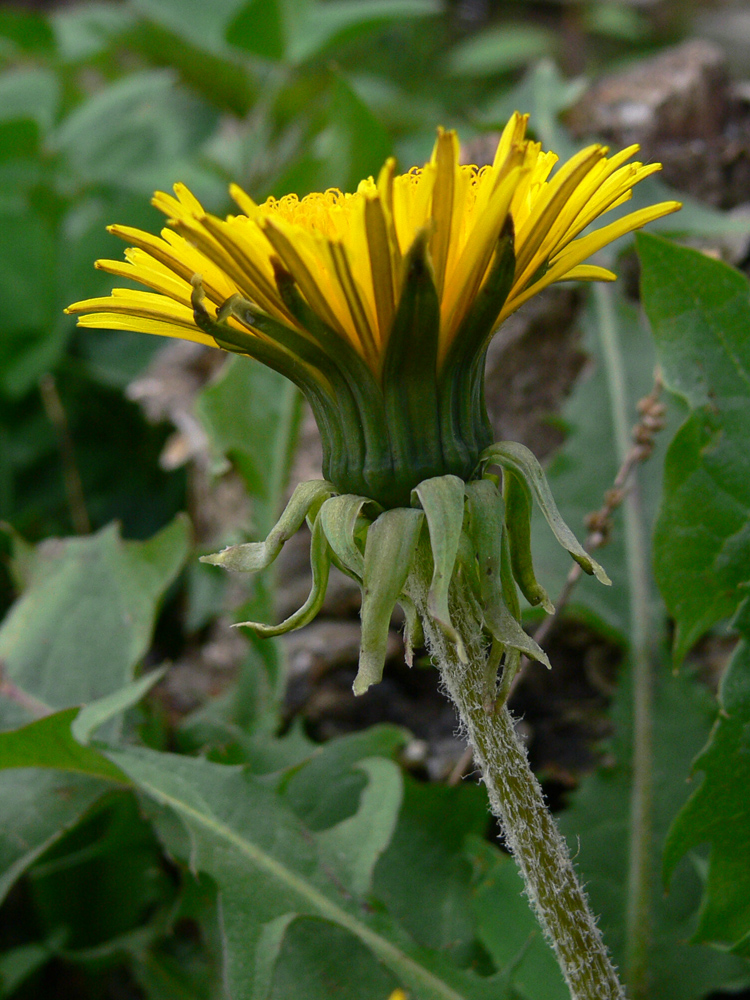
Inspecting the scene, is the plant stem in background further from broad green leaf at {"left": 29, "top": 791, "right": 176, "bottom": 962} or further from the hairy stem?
broad green leaf at {"left": 29, "top": 791, "right": 176, "bottom": 962}

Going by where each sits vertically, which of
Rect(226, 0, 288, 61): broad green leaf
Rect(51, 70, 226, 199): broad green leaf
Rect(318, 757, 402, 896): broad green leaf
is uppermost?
Rect(226, 0, 288, 61): broad green leaf

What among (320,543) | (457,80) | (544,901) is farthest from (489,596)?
(457,80)

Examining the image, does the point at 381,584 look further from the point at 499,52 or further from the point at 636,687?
the point at 499,52

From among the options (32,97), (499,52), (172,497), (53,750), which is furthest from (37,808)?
(499,52)

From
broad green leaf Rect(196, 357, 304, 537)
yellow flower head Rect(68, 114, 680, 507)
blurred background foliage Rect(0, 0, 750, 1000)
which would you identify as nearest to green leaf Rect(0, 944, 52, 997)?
blurred background foliage Rect(0, 0, 750, 1000)

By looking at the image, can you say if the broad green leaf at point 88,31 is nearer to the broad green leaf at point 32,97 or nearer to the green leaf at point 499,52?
the broad green leaf at point 32,97
